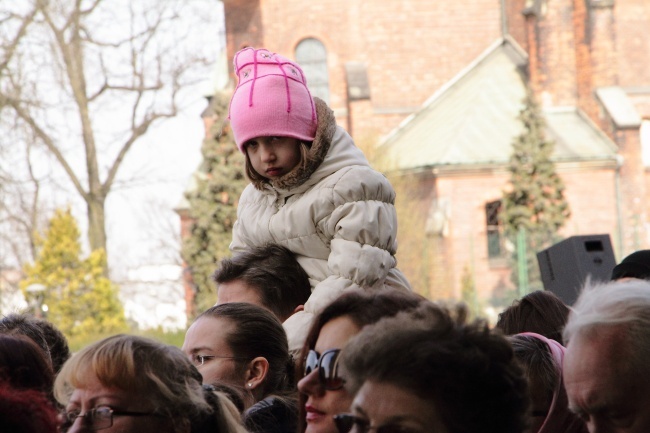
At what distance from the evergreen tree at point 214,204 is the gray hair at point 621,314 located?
2839 centimetres

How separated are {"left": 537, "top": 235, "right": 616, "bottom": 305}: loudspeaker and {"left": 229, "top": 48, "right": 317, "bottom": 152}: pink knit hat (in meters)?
2.43

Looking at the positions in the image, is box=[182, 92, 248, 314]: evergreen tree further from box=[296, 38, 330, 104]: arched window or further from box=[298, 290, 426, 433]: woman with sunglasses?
box=[298, 290, 426, 433]: woman with sunglasses

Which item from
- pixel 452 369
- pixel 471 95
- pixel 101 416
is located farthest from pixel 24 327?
pixel 471 95

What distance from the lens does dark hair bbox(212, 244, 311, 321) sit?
15.5 ft

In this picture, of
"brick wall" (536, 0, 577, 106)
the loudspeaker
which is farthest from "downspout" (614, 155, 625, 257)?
the loudspeaker

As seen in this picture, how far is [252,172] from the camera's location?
488 cm

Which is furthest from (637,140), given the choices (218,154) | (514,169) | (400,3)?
(218,154)

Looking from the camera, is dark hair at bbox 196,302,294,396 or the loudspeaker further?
the loudspeaker

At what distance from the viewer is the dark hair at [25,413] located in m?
2.61

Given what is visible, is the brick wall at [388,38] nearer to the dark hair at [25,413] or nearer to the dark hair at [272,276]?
the dark hair at [272,276]

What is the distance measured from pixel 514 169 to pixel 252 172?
31.1 metres

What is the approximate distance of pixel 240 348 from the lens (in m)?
4.14

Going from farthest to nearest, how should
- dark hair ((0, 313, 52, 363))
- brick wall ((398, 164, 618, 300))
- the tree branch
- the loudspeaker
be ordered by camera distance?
brick wall ((398, 164, 618, 300)) → the tree branch → the loudspeaker → dark hair ((0, 313, 52, 363))

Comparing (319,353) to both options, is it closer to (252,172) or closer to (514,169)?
(252,172)
